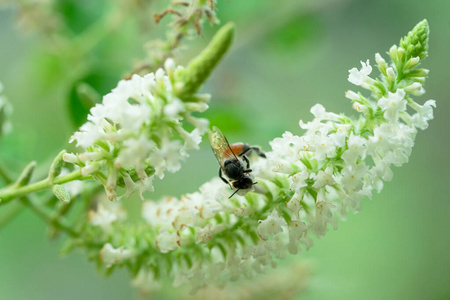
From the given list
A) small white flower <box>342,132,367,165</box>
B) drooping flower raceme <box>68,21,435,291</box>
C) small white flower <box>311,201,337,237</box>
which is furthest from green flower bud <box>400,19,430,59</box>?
small white flower <box>311,201,337,237</box>

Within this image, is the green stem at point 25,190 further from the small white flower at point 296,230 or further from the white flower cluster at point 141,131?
the small white flower at point 296,230

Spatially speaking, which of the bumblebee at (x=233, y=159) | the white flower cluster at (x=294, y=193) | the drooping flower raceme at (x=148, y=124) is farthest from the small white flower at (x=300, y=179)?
the drooping flower raceme at (x=148, y=124)

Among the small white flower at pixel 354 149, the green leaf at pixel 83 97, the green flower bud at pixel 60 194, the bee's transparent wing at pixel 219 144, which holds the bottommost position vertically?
the small white flower at pixel 354 149

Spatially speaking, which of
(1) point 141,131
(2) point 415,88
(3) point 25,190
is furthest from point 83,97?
(2) point 415,88

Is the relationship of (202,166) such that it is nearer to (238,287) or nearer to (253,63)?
(253,63)

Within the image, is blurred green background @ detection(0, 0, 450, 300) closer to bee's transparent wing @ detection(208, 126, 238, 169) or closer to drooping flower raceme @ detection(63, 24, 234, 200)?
bee's transparent wing @ detection(208, 126, 238, 169)

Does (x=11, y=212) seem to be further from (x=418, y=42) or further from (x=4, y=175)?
(x=418, y=42)
